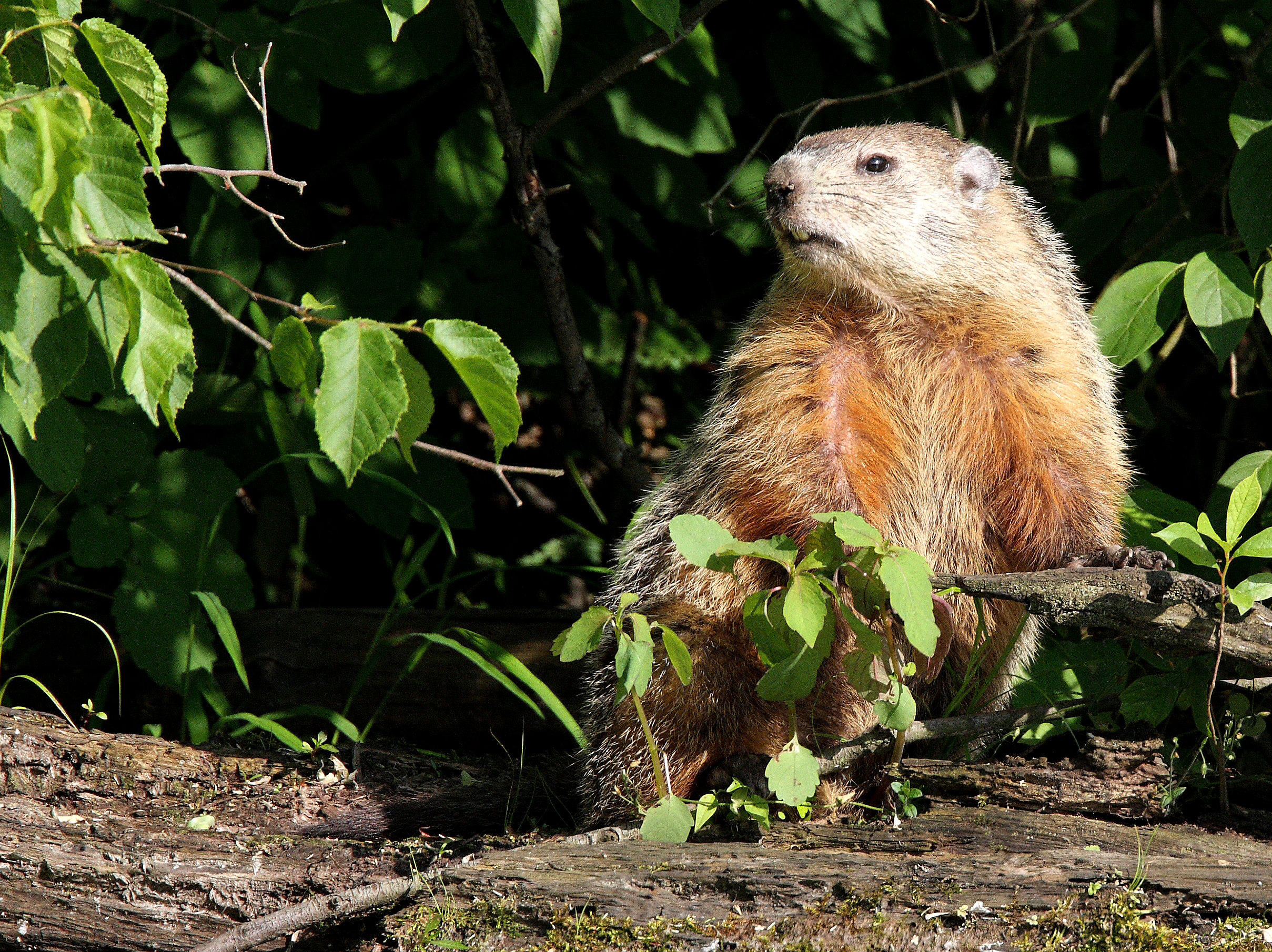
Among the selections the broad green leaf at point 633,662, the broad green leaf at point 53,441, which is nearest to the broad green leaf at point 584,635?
the broad green leaf at point 633,662

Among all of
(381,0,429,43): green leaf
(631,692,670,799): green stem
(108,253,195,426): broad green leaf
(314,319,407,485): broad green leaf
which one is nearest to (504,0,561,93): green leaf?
(381,0,429,43): green leaf

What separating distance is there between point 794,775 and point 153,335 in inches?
61.0

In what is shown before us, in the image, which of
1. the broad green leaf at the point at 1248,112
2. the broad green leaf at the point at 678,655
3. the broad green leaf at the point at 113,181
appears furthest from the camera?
the broad green leaf at the point at 1248,112

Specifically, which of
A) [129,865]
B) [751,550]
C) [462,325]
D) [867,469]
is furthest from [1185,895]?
[129,865]

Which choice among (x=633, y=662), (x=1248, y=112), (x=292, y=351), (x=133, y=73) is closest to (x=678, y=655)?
(x=633, y=662)

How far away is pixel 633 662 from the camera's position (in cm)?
238

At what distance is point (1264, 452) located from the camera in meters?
3.10

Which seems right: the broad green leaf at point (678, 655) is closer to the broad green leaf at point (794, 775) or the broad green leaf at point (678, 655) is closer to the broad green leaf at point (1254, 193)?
the broad green leaf at point (794, 775)

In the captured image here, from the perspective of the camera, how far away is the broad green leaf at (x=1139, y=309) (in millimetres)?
3270

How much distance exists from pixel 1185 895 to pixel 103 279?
92.8 inches

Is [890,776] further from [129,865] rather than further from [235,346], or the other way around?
[235,346]

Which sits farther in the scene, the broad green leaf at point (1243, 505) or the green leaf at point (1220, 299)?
the green leaf at point (1220, 299)

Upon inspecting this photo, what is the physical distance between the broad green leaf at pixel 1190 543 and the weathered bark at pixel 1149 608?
0.05 meters

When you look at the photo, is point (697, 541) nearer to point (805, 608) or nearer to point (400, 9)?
point (805, 608)
